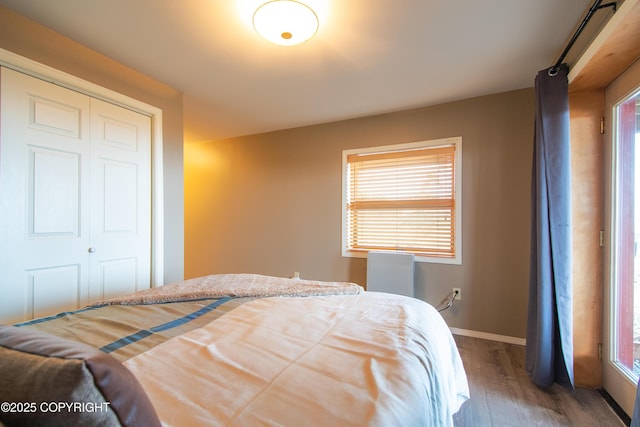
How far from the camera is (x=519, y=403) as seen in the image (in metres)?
1.71

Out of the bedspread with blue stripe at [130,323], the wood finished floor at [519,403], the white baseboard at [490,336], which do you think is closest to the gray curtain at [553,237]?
the wood finished floor at [519,403]

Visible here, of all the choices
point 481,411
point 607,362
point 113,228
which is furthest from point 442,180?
point 113,228

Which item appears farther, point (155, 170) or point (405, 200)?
point (405, 200)

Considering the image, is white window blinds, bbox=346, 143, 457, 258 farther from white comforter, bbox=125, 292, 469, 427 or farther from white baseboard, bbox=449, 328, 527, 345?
white comforter, bbox=125, 292, 469, 427

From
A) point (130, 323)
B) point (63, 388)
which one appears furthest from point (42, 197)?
point (63, 388)

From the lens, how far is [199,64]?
2.12 m

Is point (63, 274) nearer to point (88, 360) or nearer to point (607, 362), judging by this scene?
point (88, 360)

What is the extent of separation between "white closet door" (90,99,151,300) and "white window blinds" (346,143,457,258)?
2041 millimetres

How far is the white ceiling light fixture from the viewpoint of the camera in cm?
143

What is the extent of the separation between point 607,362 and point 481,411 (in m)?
0.92

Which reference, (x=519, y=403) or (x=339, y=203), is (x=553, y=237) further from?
(x=339, y=203)

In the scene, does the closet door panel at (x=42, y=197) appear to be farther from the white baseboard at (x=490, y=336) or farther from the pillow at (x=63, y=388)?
the white baseboard at (x=490, y=336)

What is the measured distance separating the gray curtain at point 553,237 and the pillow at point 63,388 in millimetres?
2254

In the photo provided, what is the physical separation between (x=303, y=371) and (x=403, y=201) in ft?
8.01
